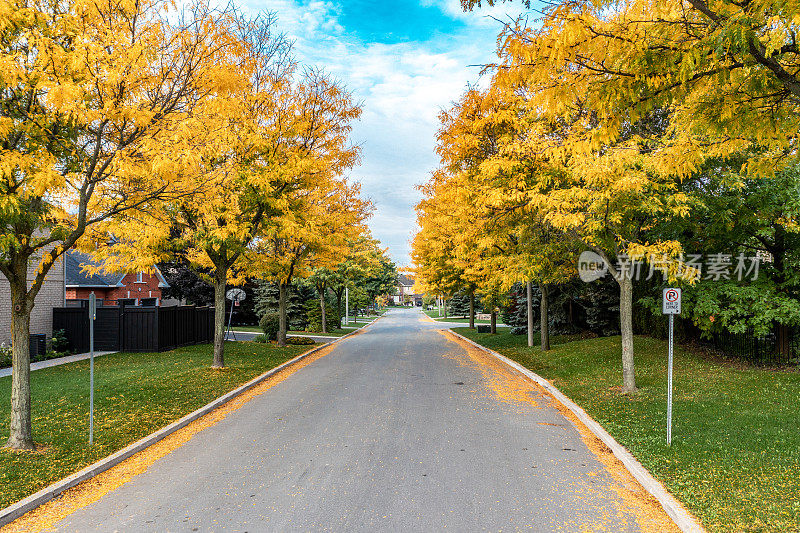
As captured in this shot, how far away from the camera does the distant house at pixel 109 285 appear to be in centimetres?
2748

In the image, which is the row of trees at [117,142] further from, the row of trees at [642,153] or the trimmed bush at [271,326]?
the trimmed bush at [271,326]

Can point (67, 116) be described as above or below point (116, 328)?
above

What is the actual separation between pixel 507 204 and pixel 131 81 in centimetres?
924

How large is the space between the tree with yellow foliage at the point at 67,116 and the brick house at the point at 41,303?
33.6ft

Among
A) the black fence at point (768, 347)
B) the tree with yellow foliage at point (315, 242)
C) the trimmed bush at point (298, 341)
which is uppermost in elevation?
the tree with yellow foliage at point (315, 242)

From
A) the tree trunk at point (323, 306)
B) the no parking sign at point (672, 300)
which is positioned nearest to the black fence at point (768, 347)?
the no parking sign at point (672, 300)

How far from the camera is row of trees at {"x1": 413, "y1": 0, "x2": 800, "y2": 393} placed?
16.4ft

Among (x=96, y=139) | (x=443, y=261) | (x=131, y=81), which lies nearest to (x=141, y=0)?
(x=131, y=81)

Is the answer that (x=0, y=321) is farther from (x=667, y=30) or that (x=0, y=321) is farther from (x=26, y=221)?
(x=667, y=30)

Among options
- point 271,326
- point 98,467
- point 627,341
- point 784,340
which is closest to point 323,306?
point 271,326

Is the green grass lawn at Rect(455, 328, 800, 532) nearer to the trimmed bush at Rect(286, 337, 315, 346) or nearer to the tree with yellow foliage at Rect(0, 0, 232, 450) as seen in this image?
the tree with yellow foliage at Rect(0, 0, 232, 450)

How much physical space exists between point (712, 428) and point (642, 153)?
6066mm

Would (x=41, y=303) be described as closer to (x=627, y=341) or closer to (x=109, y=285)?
(x=109, y=285)

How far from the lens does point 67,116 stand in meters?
6.80
